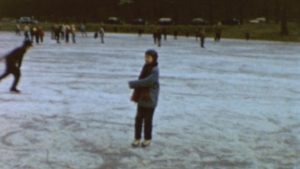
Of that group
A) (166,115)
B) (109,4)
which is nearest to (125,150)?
(166,115)

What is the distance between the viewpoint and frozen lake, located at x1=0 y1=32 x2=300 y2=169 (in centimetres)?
788

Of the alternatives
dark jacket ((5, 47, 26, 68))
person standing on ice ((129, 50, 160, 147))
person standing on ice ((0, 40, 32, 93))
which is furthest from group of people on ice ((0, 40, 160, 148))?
person standing on ice ((0, 40, 32, 93))

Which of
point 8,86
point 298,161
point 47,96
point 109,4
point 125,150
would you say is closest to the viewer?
point 298,161

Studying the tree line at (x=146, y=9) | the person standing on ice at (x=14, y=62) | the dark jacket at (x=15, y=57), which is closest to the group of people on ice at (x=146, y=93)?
the dark jacket at (x=15, y=57)

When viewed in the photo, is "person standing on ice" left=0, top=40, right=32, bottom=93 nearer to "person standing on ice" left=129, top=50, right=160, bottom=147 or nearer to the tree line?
"person standing on ice" left=129, top=50, right=160, bottom=147

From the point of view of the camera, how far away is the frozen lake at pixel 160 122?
788 cm

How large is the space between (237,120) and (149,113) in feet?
9.81

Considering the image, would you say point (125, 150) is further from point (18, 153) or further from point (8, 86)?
point (8, 86)

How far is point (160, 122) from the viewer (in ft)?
35.6

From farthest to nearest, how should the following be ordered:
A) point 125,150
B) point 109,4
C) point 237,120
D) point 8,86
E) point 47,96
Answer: point 109,4 < point 8,86 < point 47,96 < point 237,120 < point 125,150

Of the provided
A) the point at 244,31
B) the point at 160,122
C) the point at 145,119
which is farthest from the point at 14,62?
the point at 244,31

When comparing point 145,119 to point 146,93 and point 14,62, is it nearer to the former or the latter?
point 146,93

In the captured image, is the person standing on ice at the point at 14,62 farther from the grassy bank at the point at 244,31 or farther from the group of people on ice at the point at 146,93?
the grassy bank at the point at 244,31

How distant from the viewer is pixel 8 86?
53.5ft
